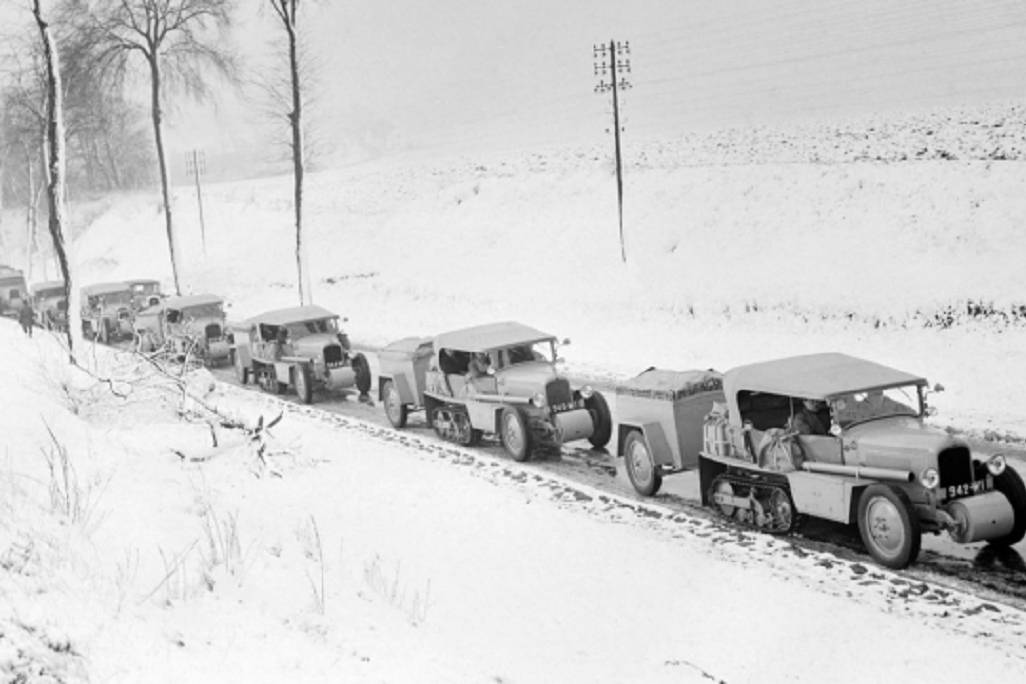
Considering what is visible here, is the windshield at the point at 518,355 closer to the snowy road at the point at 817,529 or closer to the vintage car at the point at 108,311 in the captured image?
the snowy road at the point at 817,529

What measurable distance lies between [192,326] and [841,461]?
19879 millimetres

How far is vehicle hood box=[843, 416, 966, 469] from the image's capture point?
340 inches

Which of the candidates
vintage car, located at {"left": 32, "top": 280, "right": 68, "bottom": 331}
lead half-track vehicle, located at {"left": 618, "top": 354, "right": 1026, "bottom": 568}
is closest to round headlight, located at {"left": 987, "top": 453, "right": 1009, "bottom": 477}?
lead half-track vehicle, located at {"left": 618, "top": 354, "right": 1026, "bottom": 568}

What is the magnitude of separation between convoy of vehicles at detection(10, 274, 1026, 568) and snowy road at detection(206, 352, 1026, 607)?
0.65ft

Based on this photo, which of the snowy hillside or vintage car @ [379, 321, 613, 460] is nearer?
vintage car @ [379, 321, 613, 460]

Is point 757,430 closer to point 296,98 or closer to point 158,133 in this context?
point 296,98

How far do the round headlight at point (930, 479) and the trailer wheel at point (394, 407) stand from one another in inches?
405

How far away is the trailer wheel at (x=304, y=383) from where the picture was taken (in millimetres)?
19359

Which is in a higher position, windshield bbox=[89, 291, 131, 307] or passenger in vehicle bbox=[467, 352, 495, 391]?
windshield bbox=[89, 291, 131, 307]

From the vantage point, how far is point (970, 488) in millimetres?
8727

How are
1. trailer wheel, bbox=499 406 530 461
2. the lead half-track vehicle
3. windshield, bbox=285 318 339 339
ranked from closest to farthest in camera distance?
the lead half-track vehicle → trailer wheel, bbox=499 406 530 461 → windshield, bbox=285 318 339 339

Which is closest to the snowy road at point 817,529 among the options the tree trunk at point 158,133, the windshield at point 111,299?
the windshield at point 111,299

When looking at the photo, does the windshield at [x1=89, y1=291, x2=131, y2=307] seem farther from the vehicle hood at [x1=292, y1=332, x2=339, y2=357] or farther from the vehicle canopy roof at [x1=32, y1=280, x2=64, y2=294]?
the vehicle hood at [x1=292, y1=332, x2=339, y2=357]

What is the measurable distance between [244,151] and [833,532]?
138m
